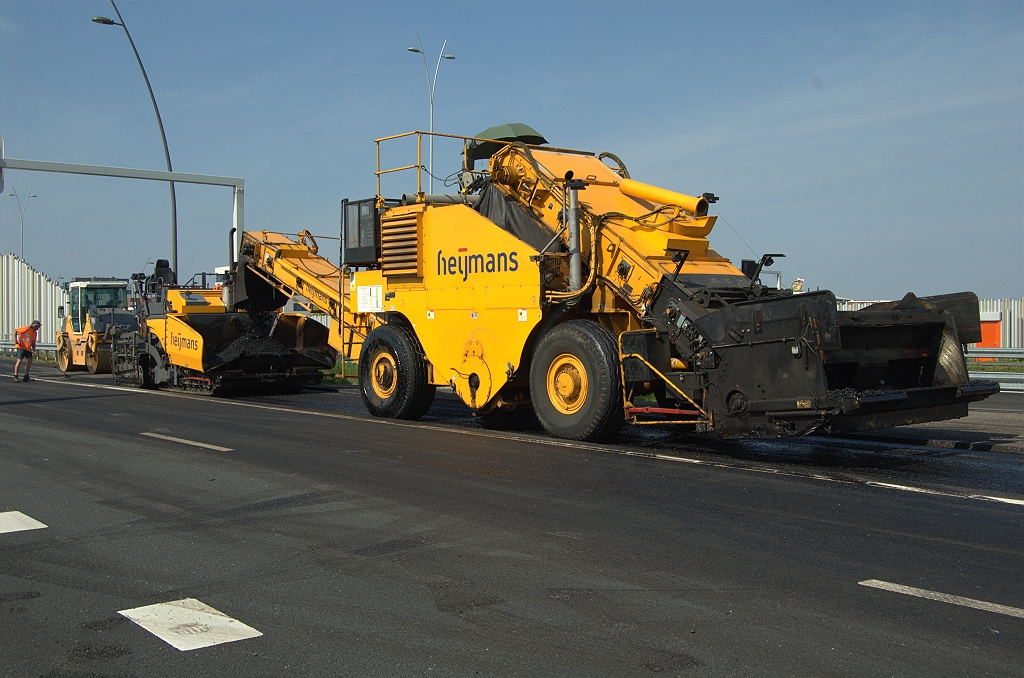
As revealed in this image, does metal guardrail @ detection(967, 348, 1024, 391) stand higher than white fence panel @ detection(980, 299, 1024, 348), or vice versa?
white fence panel @ detection(980, 299, 1024, 348)

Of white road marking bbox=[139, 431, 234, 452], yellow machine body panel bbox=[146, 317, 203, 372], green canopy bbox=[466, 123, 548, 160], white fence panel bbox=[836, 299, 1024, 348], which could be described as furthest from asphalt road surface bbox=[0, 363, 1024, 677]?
white fence panel bbox=[836, 299, 1024, 348]

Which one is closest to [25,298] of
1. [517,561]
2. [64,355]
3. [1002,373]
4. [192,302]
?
[64,355]

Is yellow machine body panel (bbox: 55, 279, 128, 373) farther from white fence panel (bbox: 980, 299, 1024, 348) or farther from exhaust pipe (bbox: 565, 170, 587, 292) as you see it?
white fence panel (bbox: 980, 299, 1024, 348)

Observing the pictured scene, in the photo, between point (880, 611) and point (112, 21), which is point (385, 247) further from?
point (112, 21)

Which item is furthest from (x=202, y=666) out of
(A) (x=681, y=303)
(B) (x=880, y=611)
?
(A) (x=681, y=303)

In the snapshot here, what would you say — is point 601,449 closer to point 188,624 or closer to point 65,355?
point 188,624

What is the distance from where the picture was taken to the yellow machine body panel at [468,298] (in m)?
10.6

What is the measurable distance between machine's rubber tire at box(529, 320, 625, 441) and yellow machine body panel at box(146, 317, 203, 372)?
8529 mm

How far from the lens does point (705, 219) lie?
33.7 ft

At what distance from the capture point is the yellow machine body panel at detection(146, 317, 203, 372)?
16.7 m

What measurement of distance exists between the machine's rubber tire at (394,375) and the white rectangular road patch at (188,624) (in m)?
7.44

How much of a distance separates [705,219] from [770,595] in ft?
20.3

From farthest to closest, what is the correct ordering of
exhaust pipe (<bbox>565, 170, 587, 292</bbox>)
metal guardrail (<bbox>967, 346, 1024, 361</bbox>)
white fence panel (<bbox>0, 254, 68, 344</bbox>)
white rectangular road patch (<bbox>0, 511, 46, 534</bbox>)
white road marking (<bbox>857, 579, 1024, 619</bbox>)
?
1. white fence panel (<bbox>0, 254, 68, 344</bbox>)
2. metal guardrail (<bbox>967, 346, 1024, 361</bbox>)
3. exhaust pipe (<bbox>565, 170, 587, 292</bbox>)
4. white rectangular road patch (<bbox>0, 511, 46, 534</bbox>)
5. white road marking (<bbox>857, 579, 1024, 619</bbox>)

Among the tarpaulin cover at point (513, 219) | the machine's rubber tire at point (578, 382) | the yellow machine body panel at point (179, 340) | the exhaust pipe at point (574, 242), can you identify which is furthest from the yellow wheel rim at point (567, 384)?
the yellow machine body panel at point (179, 340)
